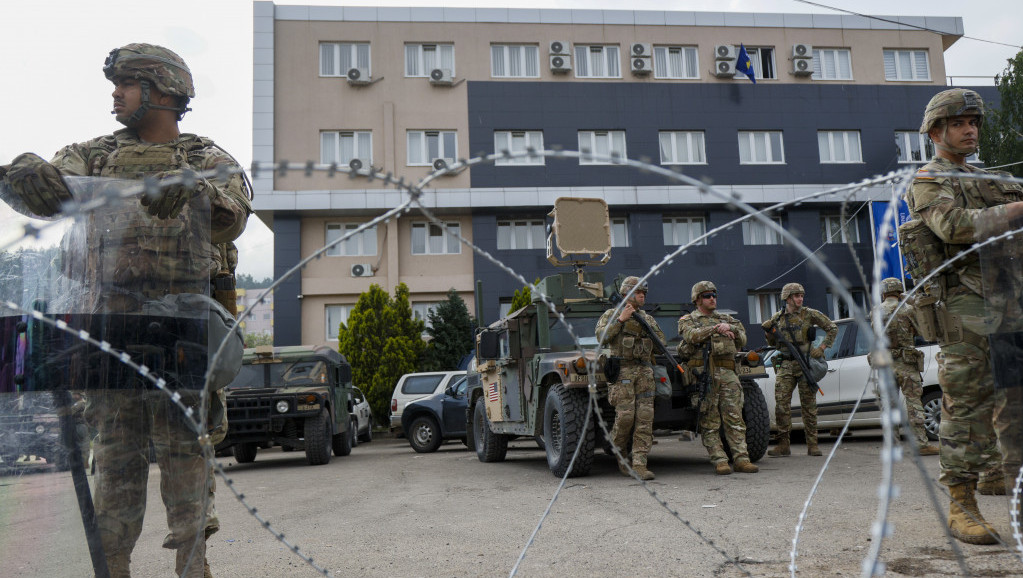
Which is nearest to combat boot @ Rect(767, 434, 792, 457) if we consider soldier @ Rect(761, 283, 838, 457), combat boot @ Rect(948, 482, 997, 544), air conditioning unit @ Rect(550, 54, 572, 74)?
soldier @ Rect(761, 283, 838, 457)

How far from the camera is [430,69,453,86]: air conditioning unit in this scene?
842 inches

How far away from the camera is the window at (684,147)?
72.7ft

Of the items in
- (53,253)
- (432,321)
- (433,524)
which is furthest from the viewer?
(432,321)

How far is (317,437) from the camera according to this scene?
32.0 feet

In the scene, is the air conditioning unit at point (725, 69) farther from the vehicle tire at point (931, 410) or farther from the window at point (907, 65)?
the vehicle tire at point (931, 410)

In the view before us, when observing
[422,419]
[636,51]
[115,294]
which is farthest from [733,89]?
[115,294]

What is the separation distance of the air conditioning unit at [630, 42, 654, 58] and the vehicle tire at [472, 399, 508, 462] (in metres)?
15.5

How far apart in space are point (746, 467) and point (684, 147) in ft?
56.0

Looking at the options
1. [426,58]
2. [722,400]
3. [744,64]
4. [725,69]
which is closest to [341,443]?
[722,400]

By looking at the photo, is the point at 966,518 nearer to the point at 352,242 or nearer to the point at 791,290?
the point at 791,290

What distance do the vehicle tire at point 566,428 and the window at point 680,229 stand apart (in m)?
15.7

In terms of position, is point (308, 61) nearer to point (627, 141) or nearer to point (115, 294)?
point (627, 141)

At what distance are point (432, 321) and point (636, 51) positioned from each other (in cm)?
991

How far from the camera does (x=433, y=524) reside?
15.6 feet
